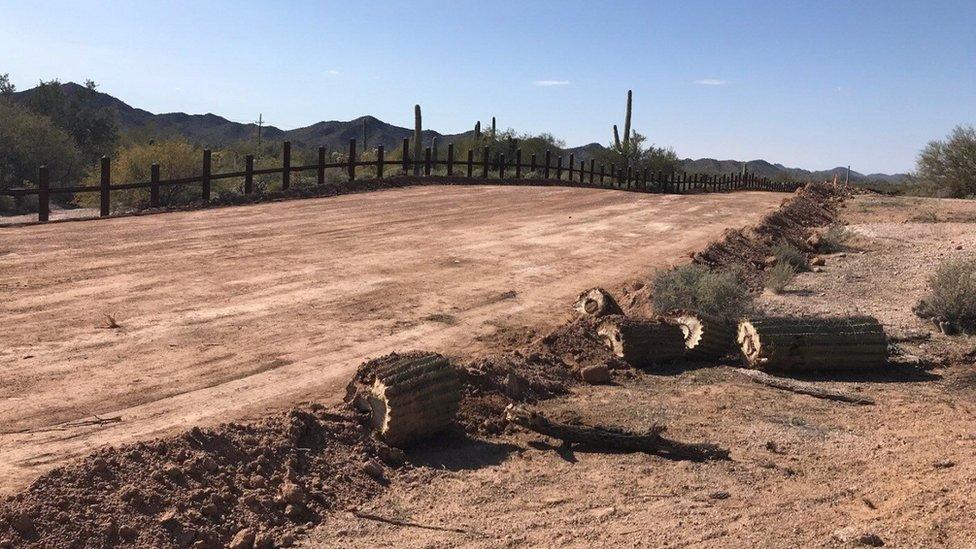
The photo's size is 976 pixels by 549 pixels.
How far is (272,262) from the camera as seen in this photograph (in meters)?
12.0

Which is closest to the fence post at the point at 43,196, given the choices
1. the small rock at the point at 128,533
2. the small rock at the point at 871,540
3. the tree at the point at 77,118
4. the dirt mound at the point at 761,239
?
the dirt mound at the point at 761,239

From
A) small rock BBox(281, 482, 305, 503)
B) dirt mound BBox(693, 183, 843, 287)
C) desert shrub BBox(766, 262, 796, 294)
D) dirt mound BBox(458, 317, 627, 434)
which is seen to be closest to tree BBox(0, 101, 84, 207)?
dirt mound BBox(693, 183, 843, 287)

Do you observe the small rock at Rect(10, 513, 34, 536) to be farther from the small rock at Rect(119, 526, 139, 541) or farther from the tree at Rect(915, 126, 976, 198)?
the tree at Rect(915, 126, 976, 198)

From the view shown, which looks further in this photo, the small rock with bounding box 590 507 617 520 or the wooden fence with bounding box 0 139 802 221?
the wooden fence with bounding box 0 139 802 221

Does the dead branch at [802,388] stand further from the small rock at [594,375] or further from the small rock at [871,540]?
the small rock at [871,540]

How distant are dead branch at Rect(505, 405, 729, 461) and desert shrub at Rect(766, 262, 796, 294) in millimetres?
6400

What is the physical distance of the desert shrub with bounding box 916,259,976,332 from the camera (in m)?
10.2

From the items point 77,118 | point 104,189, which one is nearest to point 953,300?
point 104,189

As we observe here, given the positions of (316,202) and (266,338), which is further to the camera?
(316,202)

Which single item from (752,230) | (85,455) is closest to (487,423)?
(85,455)

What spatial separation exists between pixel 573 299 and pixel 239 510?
21.3 feet

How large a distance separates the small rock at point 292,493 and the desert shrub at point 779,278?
8.64 m

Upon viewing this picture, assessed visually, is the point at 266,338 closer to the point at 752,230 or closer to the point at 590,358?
the point at 590,358

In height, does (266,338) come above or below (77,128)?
below
